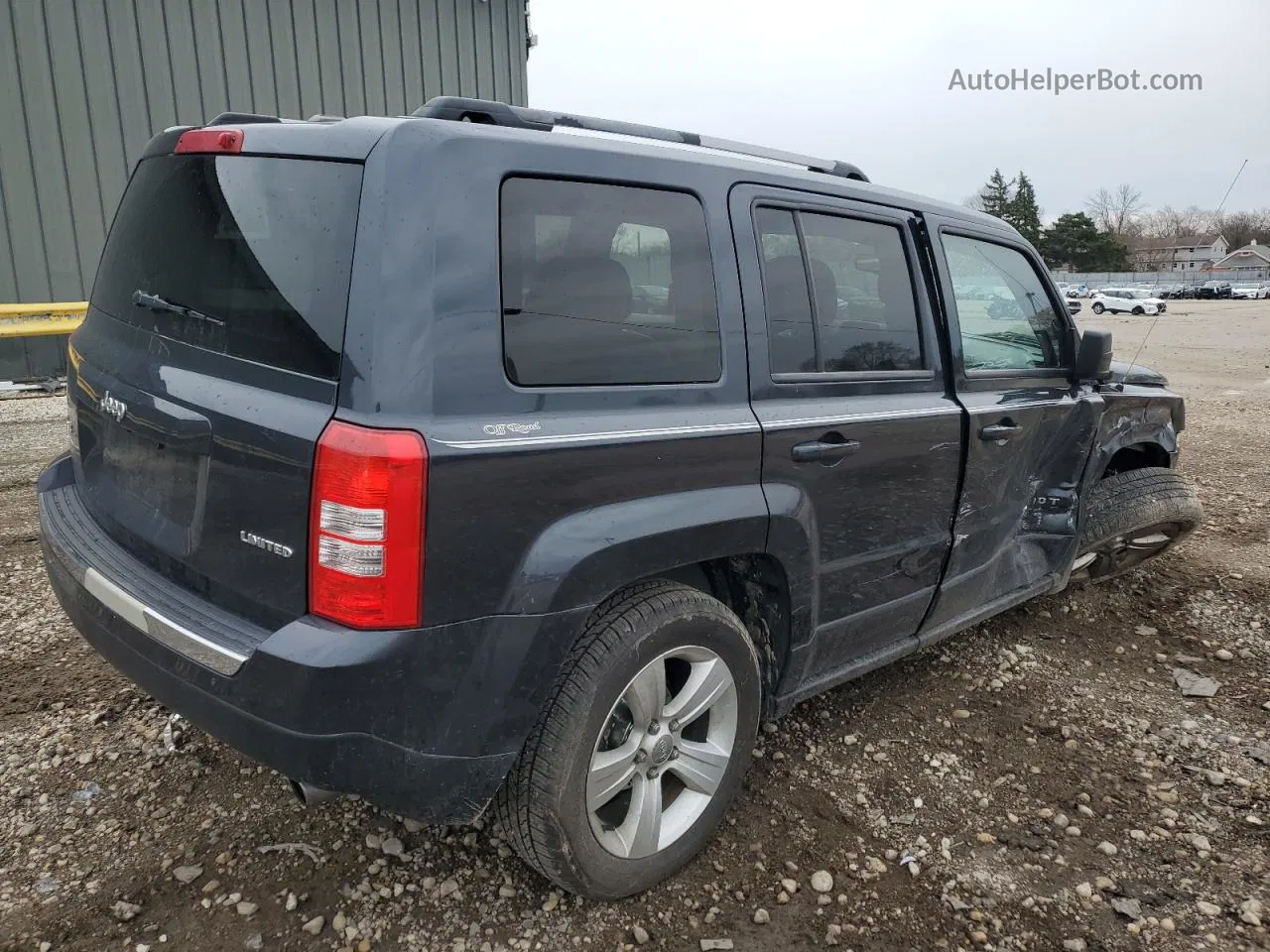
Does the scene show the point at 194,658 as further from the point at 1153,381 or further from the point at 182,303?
the point at 1153,381

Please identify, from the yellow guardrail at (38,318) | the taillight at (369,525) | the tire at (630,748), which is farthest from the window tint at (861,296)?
the yellow guardrail at (38,318)

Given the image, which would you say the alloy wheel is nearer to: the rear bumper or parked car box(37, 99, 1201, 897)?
parked car box(37, 99, 1201, 897)

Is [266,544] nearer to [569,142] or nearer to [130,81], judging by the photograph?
[569,142]

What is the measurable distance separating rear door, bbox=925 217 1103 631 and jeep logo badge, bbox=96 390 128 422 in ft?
8.38

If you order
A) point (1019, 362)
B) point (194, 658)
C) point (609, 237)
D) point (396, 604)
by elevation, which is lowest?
point (194, 658)

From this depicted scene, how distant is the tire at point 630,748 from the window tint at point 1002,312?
1.53 meters

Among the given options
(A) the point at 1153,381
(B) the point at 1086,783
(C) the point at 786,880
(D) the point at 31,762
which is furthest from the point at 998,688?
(D) the point at 31,762

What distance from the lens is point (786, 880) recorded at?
7.72ft

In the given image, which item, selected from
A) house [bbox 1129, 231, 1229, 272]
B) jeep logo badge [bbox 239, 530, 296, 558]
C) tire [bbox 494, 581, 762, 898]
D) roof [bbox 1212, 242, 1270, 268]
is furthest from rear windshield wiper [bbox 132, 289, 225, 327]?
roof [bbox 1212, 242, 1270, 268]

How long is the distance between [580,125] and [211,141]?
0.92 m

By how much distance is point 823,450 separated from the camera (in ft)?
7.96

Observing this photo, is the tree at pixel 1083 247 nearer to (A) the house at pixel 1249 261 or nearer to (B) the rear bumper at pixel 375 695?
(A) the house at pixel 1249 261

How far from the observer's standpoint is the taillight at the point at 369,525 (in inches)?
65.8

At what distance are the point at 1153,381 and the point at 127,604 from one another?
4.49 meters
